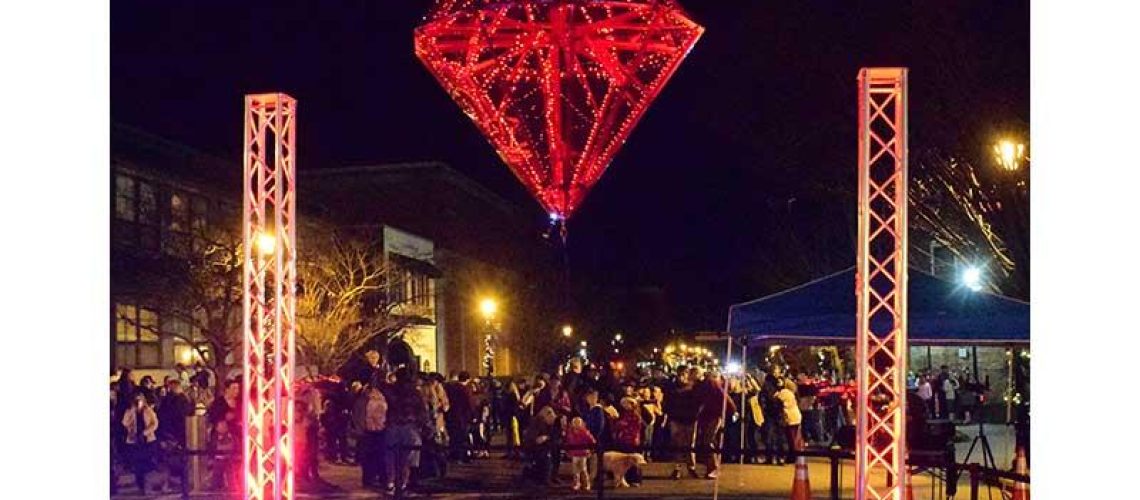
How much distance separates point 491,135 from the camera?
36.8 feet

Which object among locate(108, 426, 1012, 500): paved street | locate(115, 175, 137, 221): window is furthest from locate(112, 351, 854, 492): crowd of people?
locate(115, 175, 137, 221): window

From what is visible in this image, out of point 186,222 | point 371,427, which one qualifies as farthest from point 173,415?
point 186,222

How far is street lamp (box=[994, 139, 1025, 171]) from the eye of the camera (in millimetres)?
18781

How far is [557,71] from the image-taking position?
10688mm

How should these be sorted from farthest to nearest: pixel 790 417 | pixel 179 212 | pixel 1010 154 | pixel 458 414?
pixel 179 212 → pixel 458 414 → pixel 1010 154 → pixel 790 417

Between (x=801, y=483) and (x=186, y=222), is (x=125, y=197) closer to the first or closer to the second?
(x=186, y=222)

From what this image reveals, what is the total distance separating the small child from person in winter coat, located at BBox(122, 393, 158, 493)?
5.45 m

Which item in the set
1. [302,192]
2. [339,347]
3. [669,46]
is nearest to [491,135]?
[669,46]

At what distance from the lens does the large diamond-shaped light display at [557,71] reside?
1048cm

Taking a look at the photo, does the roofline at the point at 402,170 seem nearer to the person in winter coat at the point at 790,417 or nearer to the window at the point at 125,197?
the window at the point at 125,197

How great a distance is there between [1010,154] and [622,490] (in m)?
8.34

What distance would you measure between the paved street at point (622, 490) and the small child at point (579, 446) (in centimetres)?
26

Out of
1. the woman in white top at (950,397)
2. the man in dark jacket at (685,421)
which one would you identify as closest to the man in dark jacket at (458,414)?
the man in dark jacket at (685,421)

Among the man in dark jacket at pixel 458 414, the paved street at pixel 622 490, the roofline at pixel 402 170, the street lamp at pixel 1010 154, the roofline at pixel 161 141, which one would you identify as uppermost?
the roofline at pixel 402 170
